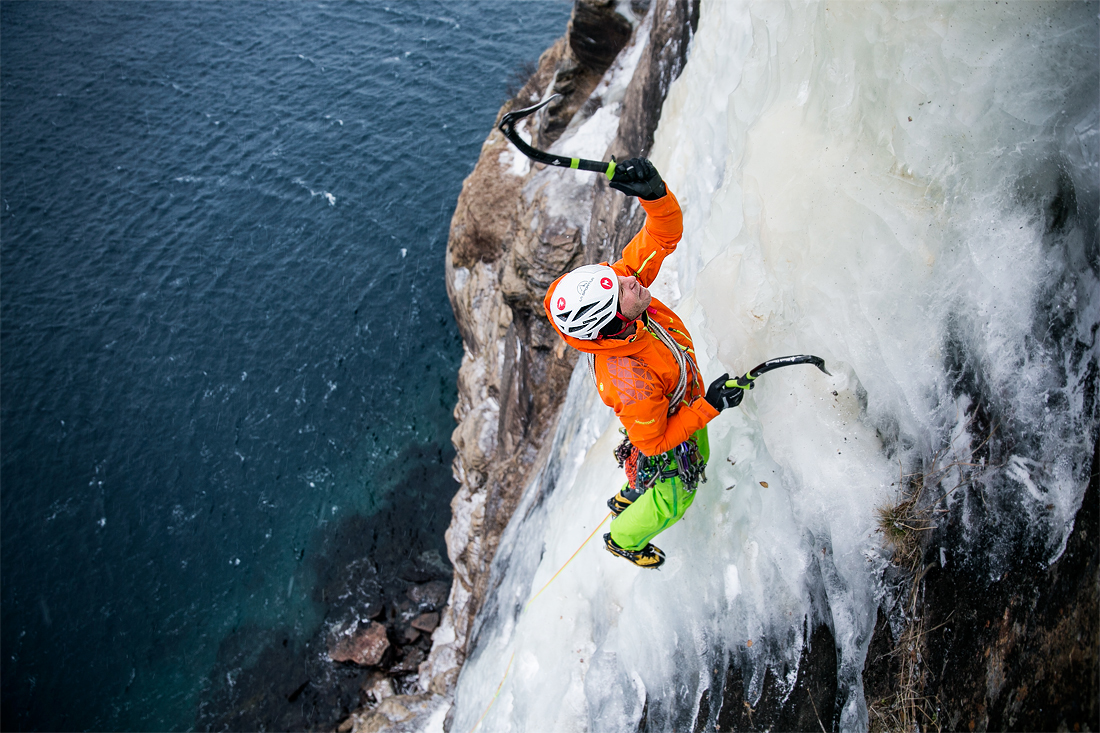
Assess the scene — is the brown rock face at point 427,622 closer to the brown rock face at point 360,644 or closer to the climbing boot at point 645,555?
the brown rock face at point 360,644

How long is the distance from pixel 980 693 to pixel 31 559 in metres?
29.3

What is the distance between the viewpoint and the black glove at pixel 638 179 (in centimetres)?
448

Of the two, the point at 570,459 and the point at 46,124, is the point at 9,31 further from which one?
the point at 570,459

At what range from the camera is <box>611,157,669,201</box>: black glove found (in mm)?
4477

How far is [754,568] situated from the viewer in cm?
525

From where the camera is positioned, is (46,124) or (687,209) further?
(46,124)

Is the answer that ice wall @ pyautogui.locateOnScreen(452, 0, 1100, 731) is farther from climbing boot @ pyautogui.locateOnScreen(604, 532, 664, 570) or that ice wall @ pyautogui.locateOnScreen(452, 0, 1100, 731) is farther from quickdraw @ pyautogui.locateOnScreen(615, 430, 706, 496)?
quickdraw @ pyautogui.locateOnScreen(615, 430, 706, 496)

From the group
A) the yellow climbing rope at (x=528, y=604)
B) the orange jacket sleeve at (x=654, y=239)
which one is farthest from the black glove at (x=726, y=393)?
the yellow climbing rope at (x=528, y=604)

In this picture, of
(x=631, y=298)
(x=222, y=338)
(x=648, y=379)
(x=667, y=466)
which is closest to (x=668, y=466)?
(x=667, y=466)

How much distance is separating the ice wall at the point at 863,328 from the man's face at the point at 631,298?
126 centimetres

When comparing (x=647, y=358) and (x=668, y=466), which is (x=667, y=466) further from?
(x=647, y=358)

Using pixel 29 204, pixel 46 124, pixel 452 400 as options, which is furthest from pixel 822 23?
pixel 46 124

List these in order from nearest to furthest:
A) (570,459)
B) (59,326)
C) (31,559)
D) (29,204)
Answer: (570,459) < (31,559) < (59,326) < (29,204)

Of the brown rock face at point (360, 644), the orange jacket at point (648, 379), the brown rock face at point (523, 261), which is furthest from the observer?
the brown rock face at point (360, 644)
